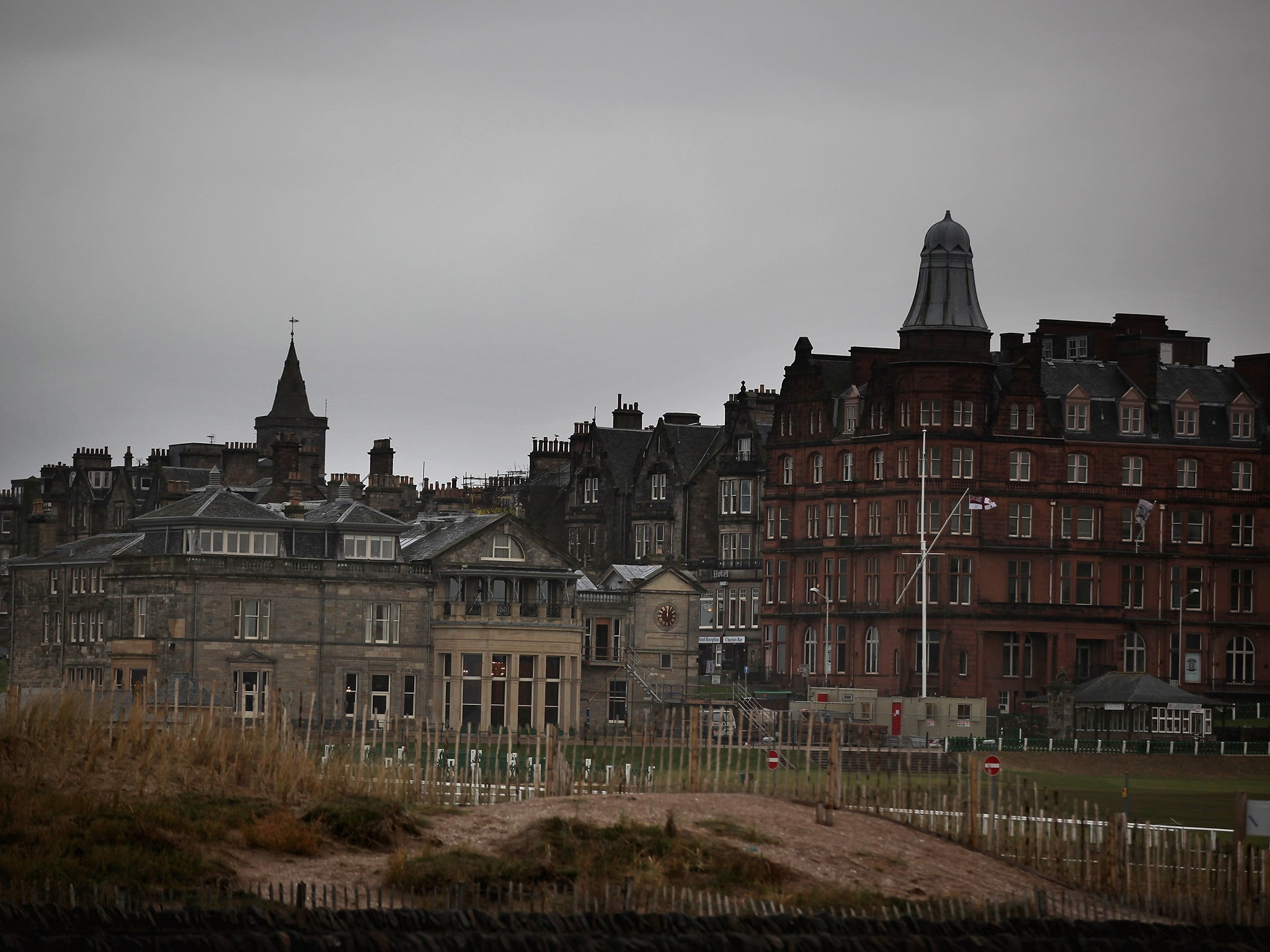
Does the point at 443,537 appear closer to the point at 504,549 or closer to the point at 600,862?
the point at 504,549

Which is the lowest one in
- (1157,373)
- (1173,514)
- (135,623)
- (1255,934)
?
(1255,934)

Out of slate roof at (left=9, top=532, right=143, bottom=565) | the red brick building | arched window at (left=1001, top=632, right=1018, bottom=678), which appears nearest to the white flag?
the red brick building

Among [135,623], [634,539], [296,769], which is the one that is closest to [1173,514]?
[634,539]

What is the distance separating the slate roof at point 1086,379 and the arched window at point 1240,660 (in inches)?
505

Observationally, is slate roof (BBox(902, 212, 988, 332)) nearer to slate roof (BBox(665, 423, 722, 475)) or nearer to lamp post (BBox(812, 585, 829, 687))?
lamp post (BBox(812, 585, 829, 687))

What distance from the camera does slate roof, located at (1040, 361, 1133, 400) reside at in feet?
346

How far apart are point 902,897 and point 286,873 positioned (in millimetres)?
9673

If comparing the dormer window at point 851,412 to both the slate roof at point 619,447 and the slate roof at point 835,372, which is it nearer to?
the slate roof at point 835,372

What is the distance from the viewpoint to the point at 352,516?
8800cm

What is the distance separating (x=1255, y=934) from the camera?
102 feet

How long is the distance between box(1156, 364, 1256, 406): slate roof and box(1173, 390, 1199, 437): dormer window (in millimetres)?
627

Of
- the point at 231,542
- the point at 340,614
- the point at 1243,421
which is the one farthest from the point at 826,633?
the point at 231,542

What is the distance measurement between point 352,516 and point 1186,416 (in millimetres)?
41090

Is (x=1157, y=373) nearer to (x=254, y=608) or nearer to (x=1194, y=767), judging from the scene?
(x=1194, y=767)
